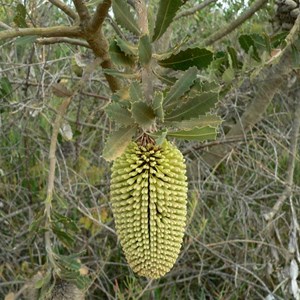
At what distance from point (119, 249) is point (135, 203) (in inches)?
69.0

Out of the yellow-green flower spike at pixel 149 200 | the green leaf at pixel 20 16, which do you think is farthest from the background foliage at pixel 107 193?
the yellow-green flower spike at pixel 149 200

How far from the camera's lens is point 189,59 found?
1037 mm

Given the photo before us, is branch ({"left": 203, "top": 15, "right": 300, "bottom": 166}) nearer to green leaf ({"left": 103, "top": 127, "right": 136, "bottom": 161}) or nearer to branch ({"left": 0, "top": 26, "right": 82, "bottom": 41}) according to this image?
branch ({"left": 0, "top": 26, "right": 82, "bottom": 41})

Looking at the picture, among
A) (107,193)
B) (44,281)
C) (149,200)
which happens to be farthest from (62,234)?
(107,193)

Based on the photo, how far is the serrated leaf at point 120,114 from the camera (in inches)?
35.3

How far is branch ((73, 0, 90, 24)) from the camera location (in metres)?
1.19

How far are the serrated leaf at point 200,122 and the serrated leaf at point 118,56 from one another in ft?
0.52

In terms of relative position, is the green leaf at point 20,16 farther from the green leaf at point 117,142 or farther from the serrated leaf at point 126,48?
the green leaf at point 117,142

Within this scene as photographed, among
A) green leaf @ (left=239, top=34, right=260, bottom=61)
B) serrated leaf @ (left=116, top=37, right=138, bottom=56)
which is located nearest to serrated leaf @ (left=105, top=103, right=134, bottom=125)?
serrated leaf @ (left=116, top=37, right=138, bottom=56)

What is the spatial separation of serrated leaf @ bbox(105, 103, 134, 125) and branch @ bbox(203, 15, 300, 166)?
1.32 metres

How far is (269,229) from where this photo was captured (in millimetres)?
2332

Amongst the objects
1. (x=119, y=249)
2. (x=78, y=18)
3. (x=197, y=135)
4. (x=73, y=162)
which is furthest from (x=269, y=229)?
(x=197, y=135)

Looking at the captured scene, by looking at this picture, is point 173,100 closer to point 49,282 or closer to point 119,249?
point 49,282

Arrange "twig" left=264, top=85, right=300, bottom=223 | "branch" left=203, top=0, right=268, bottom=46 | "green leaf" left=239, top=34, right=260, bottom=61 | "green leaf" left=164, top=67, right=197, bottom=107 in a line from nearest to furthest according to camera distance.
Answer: "green leaf" left=164, top=67, right=197, bottom=107 → "green leaf" left=239, top=34, right=260, bottom=61 → "branch" left=203, top=0, right=268, bottom=46 → "twig" left=264, top=85, right=300, bottom=223
